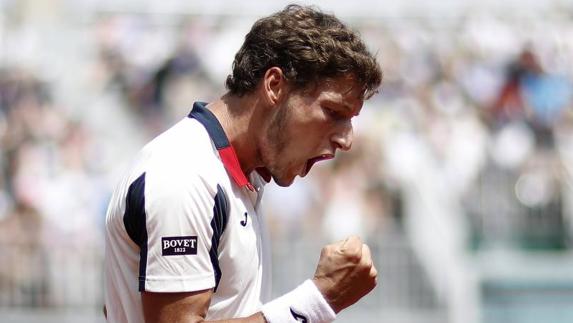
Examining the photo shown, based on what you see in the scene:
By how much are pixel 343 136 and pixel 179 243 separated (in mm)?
645

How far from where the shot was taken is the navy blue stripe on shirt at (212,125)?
12.5 feet

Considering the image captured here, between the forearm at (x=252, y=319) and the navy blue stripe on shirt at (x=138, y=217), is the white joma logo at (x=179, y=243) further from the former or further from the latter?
the forearm at (x=252, y=319)

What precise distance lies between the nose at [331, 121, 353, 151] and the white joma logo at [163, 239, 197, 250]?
0.58 m

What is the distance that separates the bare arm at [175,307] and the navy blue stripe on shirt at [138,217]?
52mm

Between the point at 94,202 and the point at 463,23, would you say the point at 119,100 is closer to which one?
the point at 94,202

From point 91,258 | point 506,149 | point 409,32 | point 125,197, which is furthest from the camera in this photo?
point 409,32

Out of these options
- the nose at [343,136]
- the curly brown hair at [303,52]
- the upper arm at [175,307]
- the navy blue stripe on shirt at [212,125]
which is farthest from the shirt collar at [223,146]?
the upper arm at [175,307]

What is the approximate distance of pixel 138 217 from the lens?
3572 millimetres

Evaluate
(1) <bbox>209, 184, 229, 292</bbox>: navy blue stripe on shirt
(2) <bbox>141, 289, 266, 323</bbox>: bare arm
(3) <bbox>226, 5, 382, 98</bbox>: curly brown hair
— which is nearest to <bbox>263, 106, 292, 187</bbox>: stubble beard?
(3) <bbox>226, 5, 382, 98</bbox>: curly brown hair

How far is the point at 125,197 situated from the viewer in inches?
142

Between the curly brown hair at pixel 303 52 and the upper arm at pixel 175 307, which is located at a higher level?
the curly brown hair at pixel 303 52

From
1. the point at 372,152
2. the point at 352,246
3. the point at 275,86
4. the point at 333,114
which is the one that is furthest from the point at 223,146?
the point at 372,152

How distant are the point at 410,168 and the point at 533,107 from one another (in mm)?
2535

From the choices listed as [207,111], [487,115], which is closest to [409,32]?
[487,115]
